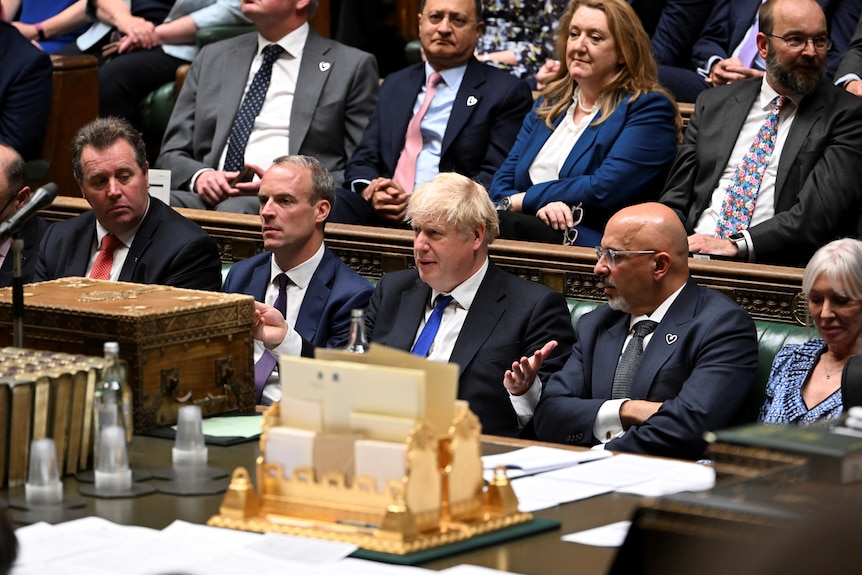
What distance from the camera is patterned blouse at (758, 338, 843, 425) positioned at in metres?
3.71

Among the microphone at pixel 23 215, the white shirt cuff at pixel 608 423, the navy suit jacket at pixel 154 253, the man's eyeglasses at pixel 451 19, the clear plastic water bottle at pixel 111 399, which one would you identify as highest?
the man's eyeglasses at pixel 451 19

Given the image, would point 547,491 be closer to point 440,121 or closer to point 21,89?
point 440,121

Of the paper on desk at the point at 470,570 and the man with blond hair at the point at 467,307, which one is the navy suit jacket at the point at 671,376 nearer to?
the man with blond hair at the point at 467,307

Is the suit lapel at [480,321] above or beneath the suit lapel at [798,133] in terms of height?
beneath

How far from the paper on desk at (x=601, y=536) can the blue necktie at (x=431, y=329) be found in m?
1.99

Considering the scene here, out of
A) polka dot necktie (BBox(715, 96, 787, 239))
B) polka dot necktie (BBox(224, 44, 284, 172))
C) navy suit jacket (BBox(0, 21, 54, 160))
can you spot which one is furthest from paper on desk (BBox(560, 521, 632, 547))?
navy suit jacket (BBox(0, 21, 54, 160))

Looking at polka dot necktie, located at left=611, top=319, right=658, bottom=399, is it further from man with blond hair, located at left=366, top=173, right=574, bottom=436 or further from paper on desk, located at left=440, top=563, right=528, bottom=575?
paper on desk, located at left=440, top=563, right=528, bottom=575

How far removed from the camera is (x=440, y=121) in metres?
6.03

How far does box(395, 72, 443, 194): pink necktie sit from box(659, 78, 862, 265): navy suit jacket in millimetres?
1213

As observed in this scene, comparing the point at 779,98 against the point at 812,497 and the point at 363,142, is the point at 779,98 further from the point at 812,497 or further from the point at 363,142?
the point at 812,497

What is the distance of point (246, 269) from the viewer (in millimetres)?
4809

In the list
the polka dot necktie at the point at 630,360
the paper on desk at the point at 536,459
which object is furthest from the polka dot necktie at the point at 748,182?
the paper on desk at the point at 536,459

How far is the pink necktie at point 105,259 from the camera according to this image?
15.5ft

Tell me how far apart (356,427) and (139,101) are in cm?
565
